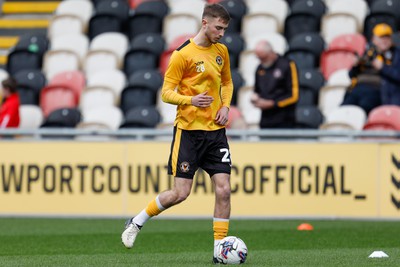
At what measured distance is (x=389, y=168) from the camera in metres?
15.5

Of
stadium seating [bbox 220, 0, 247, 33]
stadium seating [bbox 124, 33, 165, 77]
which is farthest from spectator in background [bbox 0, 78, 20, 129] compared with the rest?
stadium seating [bbox 220, 0, 247, 33]

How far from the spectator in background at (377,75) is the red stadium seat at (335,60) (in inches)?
73.0

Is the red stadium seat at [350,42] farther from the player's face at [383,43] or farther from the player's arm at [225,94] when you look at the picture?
the player's arm at [225,94]

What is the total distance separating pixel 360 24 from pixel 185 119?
10595 millimetres

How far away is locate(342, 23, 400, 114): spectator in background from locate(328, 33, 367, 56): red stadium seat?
6.66 feet

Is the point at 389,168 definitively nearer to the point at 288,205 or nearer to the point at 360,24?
the point at 288,205

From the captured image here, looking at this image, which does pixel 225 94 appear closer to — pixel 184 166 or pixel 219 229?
pixel 184 166

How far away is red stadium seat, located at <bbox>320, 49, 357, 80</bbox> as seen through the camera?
19000 millimetres

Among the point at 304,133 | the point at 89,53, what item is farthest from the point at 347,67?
the point at 89,53

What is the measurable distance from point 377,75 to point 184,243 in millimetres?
5991

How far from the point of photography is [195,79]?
9.89 metres

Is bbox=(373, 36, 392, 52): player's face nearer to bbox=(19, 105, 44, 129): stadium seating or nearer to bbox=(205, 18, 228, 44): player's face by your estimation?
bbox=(19, 105, 44, 129): stadium seating

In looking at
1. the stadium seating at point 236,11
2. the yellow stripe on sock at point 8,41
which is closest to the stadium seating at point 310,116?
the stadium seating at point 236,11

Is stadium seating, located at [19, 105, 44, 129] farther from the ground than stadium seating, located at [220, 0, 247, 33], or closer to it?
closer to it
